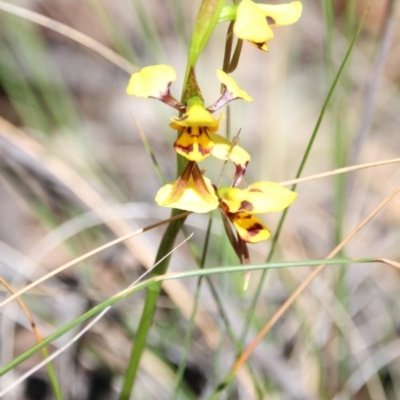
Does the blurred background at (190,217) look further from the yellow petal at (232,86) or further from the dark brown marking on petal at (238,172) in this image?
the yellow petal at (232,86)

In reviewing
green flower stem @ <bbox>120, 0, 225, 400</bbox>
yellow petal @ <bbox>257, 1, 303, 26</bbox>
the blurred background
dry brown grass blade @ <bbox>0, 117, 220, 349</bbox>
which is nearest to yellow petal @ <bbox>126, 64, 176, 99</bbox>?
green flower stem @ <bbox>120, 0, 225, 400</bbox>

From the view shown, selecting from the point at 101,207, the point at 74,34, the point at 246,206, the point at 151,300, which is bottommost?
the point at 151,300

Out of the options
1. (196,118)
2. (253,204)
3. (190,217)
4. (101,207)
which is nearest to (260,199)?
(253,204)

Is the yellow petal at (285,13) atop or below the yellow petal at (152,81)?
atop

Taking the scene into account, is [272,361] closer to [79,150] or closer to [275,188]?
[275,188]

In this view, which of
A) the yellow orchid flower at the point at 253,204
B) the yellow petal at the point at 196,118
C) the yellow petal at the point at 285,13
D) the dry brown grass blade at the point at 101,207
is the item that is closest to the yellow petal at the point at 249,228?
the yellow orchid flower at the point at 253,204

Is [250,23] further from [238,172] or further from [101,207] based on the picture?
[101,207]
